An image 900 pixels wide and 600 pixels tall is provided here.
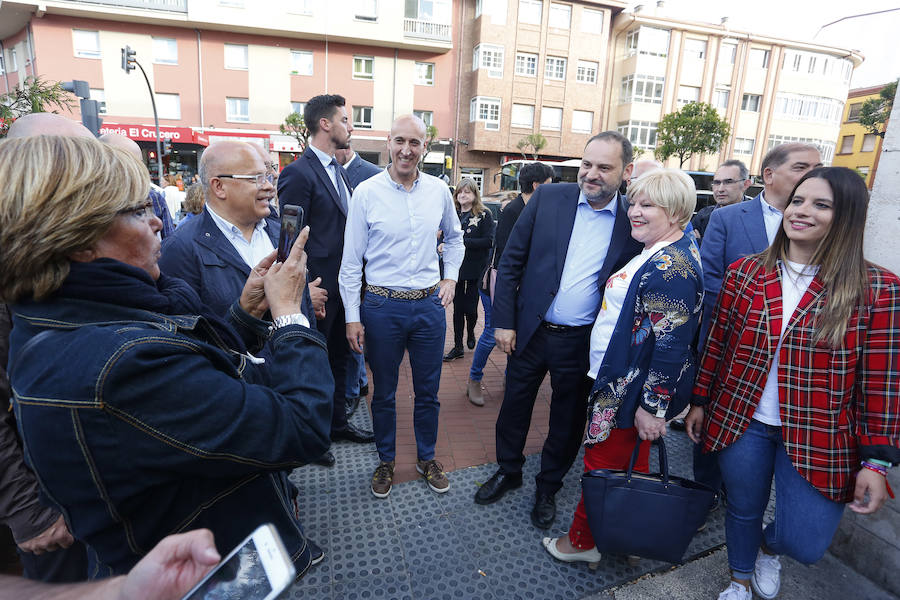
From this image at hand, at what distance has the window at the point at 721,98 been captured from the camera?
3031cm

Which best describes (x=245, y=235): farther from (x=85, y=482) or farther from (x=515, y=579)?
(x=515, y=579)

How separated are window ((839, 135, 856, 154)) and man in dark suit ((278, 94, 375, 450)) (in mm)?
54165

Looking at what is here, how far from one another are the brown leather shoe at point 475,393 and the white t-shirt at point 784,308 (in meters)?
2.56

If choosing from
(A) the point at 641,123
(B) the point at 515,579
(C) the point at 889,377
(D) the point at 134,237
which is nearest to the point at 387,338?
(B) the point at 515,579

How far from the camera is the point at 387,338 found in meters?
2.99

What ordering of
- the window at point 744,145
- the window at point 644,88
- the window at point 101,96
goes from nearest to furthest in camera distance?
the window at point 101,96 < the window at point 644,88 < the window at point 744,145

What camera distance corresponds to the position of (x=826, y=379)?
6.23 feet

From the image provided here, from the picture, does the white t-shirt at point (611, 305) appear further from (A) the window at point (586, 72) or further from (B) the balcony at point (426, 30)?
(A) the window at point (586, 72)

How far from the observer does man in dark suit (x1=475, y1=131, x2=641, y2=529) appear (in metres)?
2.71

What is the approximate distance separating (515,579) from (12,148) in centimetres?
258

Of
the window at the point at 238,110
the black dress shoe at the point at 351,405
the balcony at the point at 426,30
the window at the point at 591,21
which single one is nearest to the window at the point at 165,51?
the window at the point at 238,110

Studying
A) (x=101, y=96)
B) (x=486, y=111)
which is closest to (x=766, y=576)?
(x=486, y=111)

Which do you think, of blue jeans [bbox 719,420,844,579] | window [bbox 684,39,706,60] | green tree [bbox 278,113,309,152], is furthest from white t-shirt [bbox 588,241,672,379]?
window [bbox 684,39,706,60]

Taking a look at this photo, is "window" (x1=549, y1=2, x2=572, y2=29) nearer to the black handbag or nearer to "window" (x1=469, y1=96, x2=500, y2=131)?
"window" (x1=469, y1=96, x2=500, y2=131)
